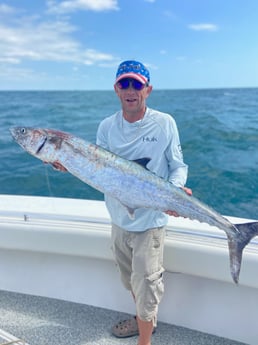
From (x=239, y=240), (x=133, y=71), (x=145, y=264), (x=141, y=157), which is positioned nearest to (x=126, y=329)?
(x=145, y=264)

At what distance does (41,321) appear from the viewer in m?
2.40

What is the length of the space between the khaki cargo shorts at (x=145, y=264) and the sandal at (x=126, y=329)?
33cm

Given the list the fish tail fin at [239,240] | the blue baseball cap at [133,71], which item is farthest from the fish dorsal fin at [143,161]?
the fish tail fin at [239,240]

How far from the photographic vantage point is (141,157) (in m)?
1.92

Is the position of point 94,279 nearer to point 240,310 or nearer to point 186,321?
point 186,321

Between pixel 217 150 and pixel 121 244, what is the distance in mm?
6830

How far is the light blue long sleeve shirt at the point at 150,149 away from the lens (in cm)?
190

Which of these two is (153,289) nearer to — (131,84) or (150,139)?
(150,139)

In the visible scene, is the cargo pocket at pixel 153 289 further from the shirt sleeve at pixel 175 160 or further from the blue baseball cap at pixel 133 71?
the blue baseball cap at pixel 133 71

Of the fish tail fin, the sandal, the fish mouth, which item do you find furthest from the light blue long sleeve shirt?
the sandal

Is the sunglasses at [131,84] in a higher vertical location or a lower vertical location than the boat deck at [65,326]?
higher

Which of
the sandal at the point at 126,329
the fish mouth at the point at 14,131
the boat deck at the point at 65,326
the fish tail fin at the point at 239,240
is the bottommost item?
the boat deck at the point at 65,326

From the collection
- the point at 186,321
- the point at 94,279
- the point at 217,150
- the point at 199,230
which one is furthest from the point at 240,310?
the point at 217,150

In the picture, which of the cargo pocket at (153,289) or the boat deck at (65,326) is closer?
the cargo pocket at (153,289)
